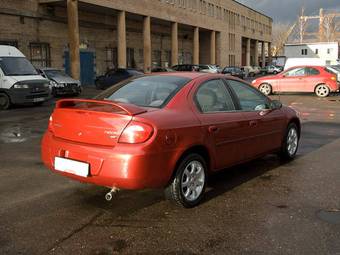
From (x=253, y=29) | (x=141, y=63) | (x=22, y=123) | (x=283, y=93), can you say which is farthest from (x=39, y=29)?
(x=253, y=29)

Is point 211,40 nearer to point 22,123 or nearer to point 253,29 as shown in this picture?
point 253,29

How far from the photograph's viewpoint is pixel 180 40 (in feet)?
169

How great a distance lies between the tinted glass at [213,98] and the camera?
5.08 m

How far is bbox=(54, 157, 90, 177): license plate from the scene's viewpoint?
14.5ft

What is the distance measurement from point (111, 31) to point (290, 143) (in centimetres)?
3182

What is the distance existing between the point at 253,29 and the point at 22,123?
219ft

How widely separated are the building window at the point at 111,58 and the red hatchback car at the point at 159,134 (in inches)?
1251

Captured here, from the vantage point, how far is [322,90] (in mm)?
20812

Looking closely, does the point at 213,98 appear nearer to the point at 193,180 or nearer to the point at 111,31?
the point at 193,180

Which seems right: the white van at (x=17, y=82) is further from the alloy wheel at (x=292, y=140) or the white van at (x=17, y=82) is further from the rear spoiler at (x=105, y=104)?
the rear spoiler at (x=105, y=104)

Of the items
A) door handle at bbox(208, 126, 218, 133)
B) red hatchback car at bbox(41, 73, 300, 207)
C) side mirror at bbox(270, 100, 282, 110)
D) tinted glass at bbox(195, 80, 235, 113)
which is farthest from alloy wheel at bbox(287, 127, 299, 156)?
door handle at bbox(208, 126, 218, 133)

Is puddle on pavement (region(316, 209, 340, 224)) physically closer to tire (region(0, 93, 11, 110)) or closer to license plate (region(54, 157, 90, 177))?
license plate (region(54, 157, 90, 177))

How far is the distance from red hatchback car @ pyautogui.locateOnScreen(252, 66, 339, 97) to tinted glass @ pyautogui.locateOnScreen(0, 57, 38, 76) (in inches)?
419

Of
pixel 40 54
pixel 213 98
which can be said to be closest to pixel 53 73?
pixel 40 54
